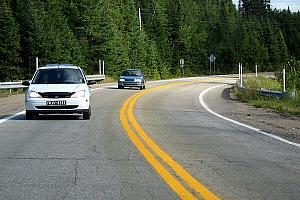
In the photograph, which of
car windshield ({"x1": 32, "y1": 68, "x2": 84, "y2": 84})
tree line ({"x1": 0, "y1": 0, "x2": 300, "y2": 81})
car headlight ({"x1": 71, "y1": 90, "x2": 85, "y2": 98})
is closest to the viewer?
car headlight ({"x1": 71, "y1": 90, "x2": 85, "y2": 98})

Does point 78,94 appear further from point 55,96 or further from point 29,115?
point 29,115

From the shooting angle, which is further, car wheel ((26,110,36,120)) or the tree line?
the tree line

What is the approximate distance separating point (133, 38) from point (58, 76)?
199ft

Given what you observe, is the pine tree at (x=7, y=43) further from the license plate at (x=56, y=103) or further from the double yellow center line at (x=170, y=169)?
the double yellow center line at (x=170, y=169)

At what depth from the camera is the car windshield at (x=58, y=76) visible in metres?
17.7

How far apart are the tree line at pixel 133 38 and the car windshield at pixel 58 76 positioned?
74.3 feet

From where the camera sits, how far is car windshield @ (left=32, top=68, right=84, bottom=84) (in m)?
17.7

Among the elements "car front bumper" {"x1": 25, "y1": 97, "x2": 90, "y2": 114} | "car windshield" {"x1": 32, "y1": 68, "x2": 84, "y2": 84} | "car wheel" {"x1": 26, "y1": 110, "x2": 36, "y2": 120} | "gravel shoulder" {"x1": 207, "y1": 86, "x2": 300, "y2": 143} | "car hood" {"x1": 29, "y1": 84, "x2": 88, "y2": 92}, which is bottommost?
"gravel shoulder" {"x1": 207, "y1": 86, "x2": 300, "y2": 143}

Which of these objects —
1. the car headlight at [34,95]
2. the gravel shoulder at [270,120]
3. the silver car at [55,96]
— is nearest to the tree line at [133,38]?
the gravel shoulder at [270,120]

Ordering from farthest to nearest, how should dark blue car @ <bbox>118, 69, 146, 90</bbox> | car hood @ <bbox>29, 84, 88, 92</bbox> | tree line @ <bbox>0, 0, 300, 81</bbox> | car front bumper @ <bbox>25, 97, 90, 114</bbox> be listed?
tree line @ <bbox>0, 0, 300, 81</bbox>
dark blue car @ <bbox>118, 69, 146, 90</bbox>
car hood @ <bbox>29, 84, 88, 92</bbox>
car front bumper @ <bbox>25, 97, 90, 114</bbox>

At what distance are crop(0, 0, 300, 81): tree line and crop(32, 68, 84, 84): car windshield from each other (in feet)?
74.3

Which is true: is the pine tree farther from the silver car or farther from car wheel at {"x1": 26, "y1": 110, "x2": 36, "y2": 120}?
car wheel at {"x1": 26, "y1": 110, "x2": 36, "y2": 120}

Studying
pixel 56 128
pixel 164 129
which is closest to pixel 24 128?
pixel 56 128

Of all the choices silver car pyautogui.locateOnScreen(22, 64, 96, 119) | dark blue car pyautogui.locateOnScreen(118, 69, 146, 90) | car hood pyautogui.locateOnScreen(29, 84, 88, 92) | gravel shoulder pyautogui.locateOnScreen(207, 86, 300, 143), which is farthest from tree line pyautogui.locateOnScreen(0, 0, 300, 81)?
car hood pyautogui.locateOnScreen(29, 84, 88, 92)
